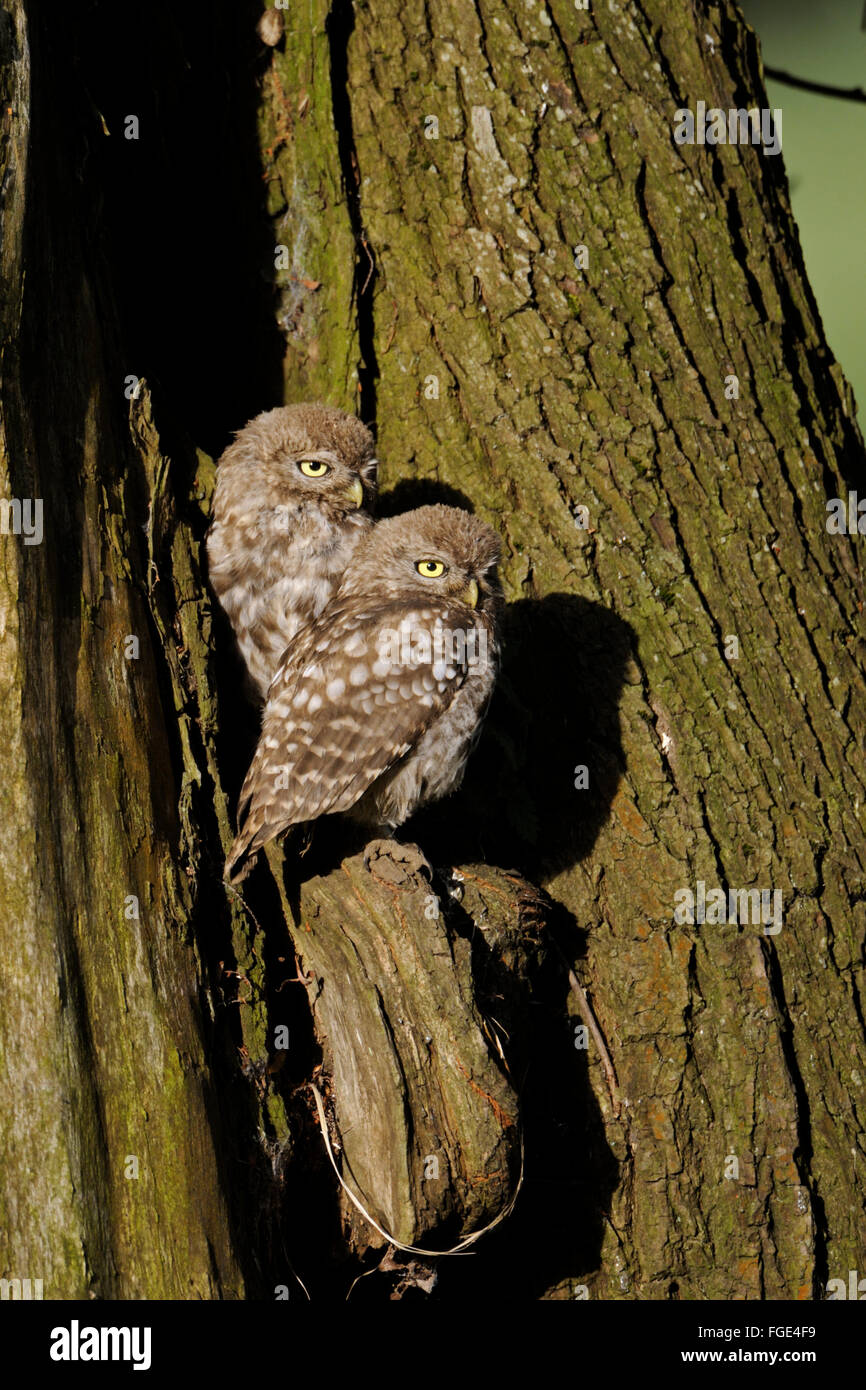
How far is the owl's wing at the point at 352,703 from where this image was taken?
Answer: 10.5 ft

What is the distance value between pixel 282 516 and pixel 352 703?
777 mm

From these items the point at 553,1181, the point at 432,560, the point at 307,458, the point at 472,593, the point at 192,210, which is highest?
the point at 192,210

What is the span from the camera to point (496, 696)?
142 inches

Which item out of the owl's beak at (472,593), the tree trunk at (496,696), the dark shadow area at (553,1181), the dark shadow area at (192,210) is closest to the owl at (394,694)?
the owl's beak at (472,593)

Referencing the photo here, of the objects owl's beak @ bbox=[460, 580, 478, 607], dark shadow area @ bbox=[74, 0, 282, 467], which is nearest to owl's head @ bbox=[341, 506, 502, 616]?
owl's beak @ bbox=[460, 580, 478, 607]

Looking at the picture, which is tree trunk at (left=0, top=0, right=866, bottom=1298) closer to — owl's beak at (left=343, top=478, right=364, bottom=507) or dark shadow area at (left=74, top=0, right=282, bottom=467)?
dark shadow area at (left=74, top=0, right=282, bottom=467)

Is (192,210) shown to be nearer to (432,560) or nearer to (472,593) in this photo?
(432,560)

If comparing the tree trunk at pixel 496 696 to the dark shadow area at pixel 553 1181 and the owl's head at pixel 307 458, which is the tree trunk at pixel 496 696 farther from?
the owl's head at pixel 307 458

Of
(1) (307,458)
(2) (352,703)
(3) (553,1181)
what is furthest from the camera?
(1) (307,458)

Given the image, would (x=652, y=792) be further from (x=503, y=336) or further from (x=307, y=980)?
(x=503, y=336)

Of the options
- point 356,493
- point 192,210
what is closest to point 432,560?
point 356,493

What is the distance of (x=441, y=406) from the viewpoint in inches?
142

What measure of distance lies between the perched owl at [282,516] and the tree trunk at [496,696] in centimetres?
14

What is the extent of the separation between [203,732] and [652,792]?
1.27 meters
